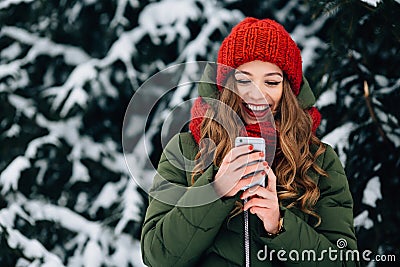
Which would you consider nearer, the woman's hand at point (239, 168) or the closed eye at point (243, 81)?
the woman's hand at point (239, 168)

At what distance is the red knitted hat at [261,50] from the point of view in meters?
1.50

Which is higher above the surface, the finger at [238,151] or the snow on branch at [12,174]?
the finger at [238,151]

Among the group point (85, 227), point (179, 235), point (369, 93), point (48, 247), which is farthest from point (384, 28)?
→ point (48, 247)

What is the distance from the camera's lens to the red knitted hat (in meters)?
1.50

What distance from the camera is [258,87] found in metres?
1.48

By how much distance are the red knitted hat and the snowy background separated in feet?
3.69

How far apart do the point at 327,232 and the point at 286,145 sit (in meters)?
0.23

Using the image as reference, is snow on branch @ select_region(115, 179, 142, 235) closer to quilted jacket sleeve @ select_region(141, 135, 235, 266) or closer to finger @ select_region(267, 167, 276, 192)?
quilted jacket sleeve @ select_region(141, 135, 235, 266)

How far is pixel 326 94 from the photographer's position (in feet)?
8.67

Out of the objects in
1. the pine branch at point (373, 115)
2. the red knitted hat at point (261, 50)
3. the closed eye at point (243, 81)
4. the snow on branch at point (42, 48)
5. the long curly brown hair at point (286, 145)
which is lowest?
the snow on branch at point (42, 48)

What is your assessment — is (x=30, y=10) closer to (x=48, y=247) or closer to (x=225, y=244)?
(x=48, y=247)

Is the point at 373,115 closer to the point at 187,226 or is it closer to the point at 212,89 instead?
the point at 212,89

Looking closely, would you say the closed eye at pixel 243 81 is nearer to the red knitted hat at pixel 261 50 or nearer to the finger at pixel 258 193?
the red knitted hat at pixel 261 50

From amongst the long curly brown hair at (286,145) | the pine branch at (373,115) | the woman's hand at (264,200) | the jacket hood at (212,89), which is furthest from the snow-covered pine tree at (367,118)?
the woman's hand at (264,200)
